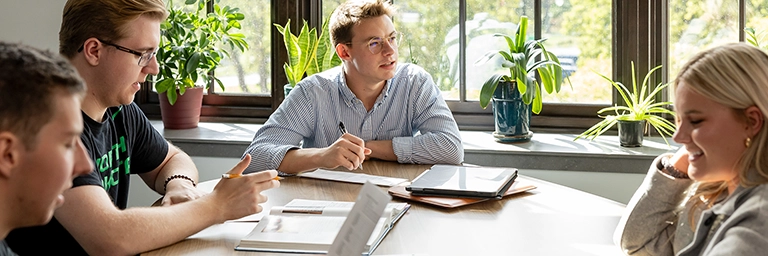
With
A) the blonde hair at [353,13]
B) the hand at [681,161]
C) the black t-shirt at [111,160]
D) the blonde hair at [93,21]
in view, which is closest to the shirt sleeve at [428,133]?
the blonde hair at [353,13]

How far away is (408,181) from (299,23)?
1616 millimetres

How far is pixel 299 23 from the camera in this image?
3732mm

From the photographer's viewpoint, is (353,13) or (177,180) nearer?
(177,180)

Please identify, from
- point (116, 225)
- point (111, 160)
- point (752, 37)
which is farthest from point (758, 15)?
point (116, 225)

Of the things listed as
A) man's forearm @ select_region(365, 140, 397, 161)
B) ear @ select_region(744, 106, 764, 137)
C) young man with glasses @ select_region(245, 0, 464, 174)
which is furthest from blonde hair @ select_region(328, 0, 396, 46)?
ear @ select_region(744, 106, 764, 137)

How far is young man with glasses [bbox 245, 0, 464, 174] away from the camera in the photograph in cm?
261

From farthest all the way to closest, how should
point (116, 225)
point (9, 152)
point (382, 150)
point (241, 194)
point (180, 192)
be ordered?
point (382, 150), point (180, 192), point (241, 194), point (116, 225), point (9, 152)

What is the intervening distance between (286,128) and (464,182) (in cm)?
76

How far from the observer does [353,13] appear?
9.41 ft

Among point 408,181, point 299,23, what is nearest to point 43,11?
point 299,23

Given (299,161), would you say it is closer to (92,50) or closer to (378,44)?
(378,44)

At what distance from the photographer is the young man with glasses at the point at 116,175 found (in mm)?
1692

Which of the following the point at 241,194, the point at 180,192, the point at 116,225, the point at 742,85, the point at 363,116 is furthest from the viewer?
the point at 363,116

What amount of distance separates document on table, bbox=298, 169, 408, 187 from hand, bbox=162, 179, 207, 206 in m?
0.35
